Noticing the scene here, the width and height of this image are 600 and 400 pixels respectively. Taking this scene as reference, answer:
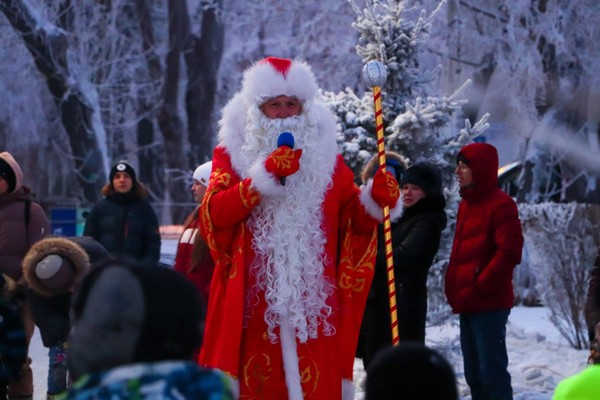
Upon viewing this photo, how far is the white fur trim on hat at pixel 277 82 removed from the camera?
5.06 metres

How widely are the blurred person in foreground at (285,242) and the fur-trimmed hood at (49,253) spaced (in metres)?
0.96

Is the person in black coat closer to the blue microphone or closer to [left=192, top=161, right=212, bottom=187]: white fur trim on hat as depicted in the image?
[left=192, top=161, right=212, bottom=187]: white fur trim on hat

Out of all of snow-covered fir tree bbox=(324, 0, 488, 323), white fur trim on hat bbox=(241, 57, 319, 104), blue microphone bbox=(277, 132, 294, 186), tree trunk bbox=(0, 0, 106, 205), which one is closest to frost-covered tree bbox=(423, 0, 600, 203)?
tree trunk bbox=(0, 0, 106, 205)

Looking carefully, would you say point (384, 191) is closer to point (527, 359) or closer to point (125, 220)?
point (125, 220)

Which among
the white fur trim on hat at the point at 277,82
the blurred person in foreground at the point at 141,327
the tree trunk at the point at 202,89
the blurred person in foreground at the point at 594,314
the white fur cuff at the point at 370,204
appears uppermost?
the tree trunk at the point at 202,89

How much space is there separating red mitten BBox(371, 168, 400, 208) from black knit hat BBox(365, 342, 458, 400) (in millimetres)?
2626

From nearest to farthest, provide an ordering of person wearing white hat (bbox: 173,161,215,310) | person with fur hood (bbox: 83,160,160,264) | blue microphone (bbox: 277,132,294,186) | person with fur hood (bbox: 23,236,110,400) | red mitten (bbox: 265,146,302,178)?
1. red mitten (bbox: 265,146,302,178)
2. blue microphone (bbox: 277,132,294,186)
3. person with fur hood (bbox: 23,236,110,400)
4. person wearing white hat (bbox: 173,161,215,310)
5. person with fur hood (bbox: 83,160,160,264)

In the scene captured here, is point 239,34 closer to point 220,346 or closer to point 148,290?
point 220,346

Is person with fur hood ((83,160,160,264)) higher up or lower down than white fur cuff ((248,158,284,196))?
lower down

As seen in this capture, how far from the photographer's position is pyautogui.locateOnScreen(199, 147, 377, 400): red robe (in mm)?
4848

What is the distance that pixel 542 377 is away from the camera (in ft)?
28.0

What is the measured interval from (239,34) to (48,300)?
11.9m

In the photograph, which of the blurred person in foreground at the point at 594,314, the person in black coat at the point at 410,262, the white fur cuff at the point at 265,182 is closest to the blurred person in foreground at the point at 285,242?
the white fur cuff at the point at 265,182

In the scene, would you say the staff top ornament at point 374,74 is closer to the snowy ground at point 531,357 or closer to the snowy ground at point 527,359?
the snowy ground at point 527,359
